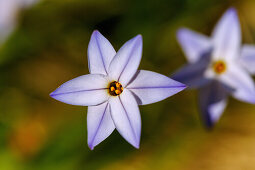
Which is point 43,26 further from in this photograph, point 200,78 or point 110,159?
point 200,78

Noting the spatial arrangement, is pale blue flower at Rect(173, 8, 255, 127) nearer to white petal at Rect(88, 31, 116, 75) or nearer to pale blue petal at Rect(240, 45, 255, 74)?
pale blue petal at Rect(240, 45, 255, 74)

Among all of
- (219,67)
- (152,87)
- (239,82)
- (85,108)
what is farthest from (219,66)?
(85,108)

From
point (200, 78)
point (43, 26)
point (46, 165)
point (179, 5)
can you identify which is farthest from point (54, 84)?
point (200, 78)

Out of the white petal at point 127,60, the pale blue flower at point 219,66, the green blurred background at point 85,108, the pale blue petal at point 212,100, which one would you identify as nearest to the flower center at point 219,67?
the pale blue flower at point 219,66

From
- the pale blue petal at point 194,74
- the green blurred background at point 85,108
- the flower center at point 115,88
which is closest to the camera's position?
the flower center at point 115,88

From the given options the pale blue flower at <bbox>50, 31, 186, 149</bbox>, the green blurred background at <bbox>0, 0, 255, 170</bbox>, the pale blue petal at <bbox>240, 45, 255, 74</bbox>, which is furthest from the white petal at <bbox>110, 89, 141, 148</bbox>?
the green blurred background at <bbox>0, 0, 255, 170</bbox>

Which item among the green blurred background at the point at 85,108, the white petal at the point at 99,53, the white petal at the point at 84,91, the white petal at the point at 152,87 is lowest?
the green blurred background at the point at 85,108

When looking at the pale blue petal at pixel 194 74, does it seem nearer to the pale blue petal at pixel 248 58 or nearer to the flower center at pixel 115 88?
the pale blue petal at pixel 248 58
